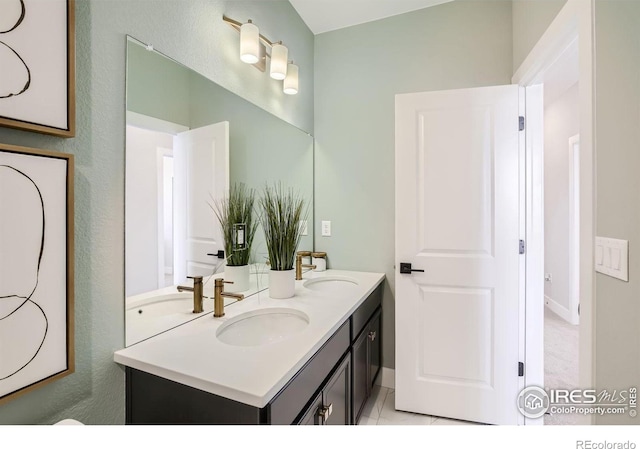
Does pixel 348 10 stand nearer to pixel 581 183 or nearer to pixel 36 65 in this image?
pixel 581 183

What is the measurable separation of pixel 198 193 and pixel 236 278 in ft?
1.57

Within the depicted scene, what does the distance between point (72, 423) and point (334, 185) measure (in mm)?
2048

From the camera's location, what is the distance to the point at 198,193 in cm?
140

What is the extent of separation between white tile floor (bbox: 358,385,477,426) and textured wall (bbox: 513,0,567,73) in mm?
2242

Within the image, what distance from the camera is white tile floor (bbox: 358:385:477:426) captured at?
1.96 meters

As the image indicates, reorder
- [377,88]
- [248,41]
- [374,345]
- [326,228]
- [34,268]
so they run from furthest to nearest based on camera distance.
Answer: [326,228] < [377,88] < [374,345] < [248,41] < [34,268]

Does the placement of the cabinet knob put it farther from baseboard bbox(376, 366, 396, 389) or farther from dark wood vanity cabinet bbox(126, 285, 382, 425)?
baseboard bbox(376, 366, 396, 389)

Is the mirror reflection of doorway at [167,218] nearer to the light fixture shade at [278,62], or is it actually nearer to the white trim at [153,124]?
the white trim at [153,124]

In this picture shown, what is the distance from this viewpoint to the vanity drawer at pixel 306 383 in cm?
92

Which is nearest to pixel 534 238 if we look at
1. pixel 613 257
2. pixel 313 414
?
pixel 613 257

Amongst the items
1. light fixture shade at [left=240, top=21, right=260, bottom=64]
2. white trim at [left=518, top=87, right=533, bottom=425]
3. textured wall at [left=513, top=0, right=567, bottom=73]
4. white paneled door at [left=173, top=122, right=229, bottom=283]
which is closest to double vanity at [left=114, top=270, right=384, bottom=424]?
white paneled door at [left=173, top=122, right=229, bottom=283]

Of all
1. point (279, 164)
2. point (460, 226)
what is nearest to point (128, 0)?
point (279, 164)

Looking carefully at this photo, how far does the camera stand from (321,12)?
2.30 m
